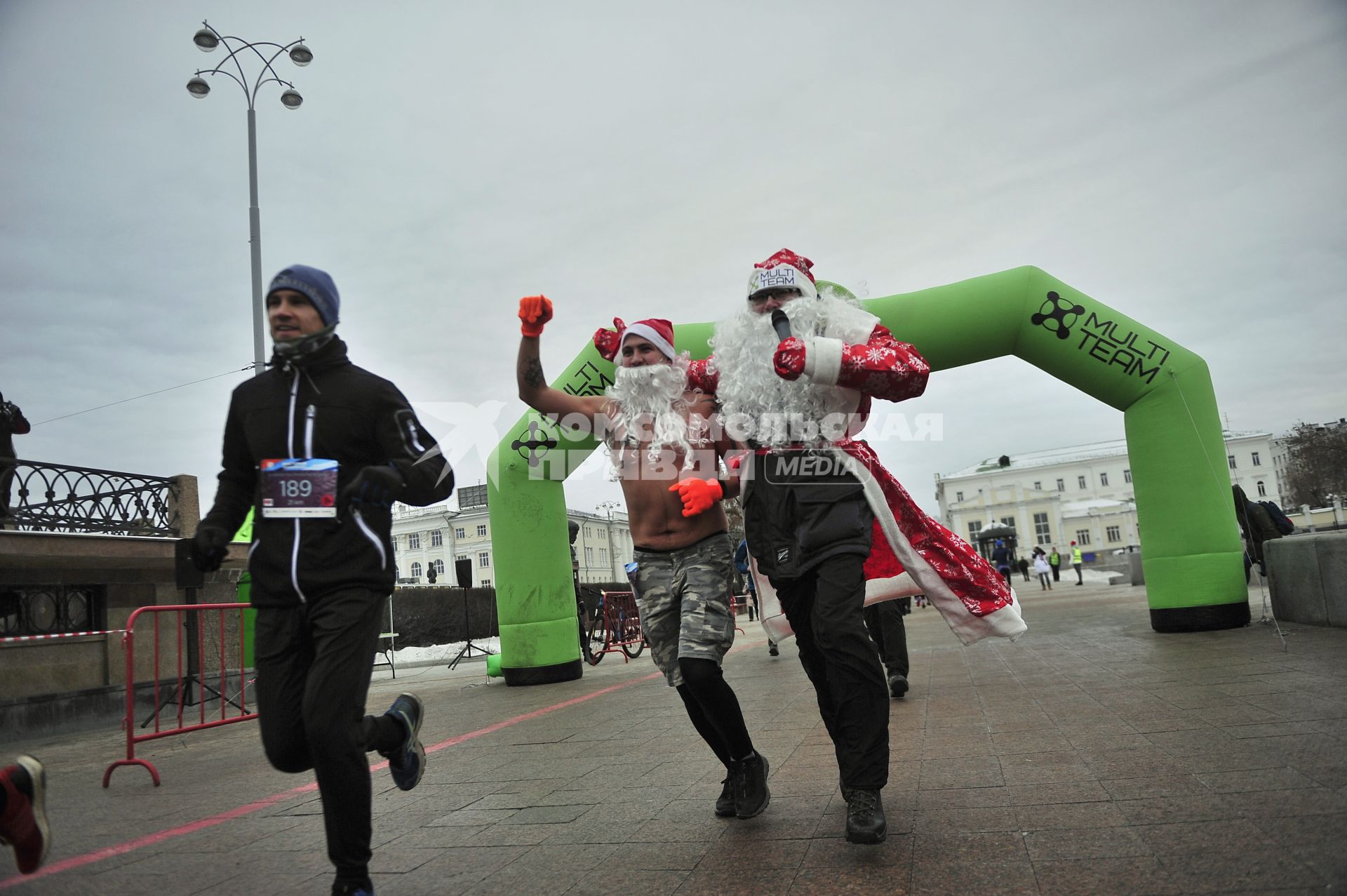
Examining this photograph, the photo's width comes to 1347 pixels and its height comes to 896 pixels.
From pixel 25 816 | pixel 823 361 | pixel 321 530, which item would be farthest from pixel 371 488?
pixel 823 361

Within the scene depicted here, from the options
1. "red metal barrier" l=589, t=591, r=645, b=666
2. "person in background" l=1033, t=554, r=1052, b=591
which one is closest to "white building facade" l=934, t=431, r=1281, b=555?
"person in background" l=1033, t=554, r=1052, b=591

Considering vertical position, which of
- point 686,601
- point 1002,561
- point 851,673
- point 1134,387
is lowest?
point 1002,561

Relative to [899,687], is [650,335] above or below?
above

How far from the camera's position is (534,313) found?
3.17 meters

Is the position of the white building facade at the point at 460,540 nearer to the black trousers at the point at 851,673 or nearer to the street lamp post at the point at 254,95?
the street lamp post at the point at 254,95

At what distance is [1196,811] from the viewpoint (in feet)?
9.22

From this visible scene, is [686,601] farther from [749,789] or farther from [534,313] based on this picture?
[534,313]

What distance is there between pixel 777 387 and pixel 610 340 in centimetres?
77

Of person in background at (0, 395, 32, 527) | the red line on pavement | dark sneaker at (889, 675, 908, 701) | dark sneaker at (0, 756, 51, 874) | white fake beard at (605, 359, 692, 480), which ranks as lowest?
dark sneaker at (889, 675, 908, 701)

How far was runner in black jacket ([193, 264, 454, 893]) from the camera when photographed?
8.14 feet

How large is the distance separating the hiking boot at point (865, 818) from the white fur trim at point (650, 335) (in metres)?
1.73

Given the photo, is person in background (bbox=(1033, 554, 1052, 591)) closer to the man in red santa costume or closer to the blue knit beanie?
the man in red santa costume

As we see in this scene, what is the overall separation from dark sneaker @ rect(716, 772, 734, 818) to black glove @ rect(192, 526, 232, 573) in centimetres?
184

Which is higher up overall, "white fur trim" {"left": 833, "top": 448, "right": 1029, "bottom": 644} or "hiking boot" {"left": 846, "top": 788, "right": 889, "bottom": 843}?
"white fur trim" {"left": 833, "top": 448, "right": 1029, "bottom": 644}
